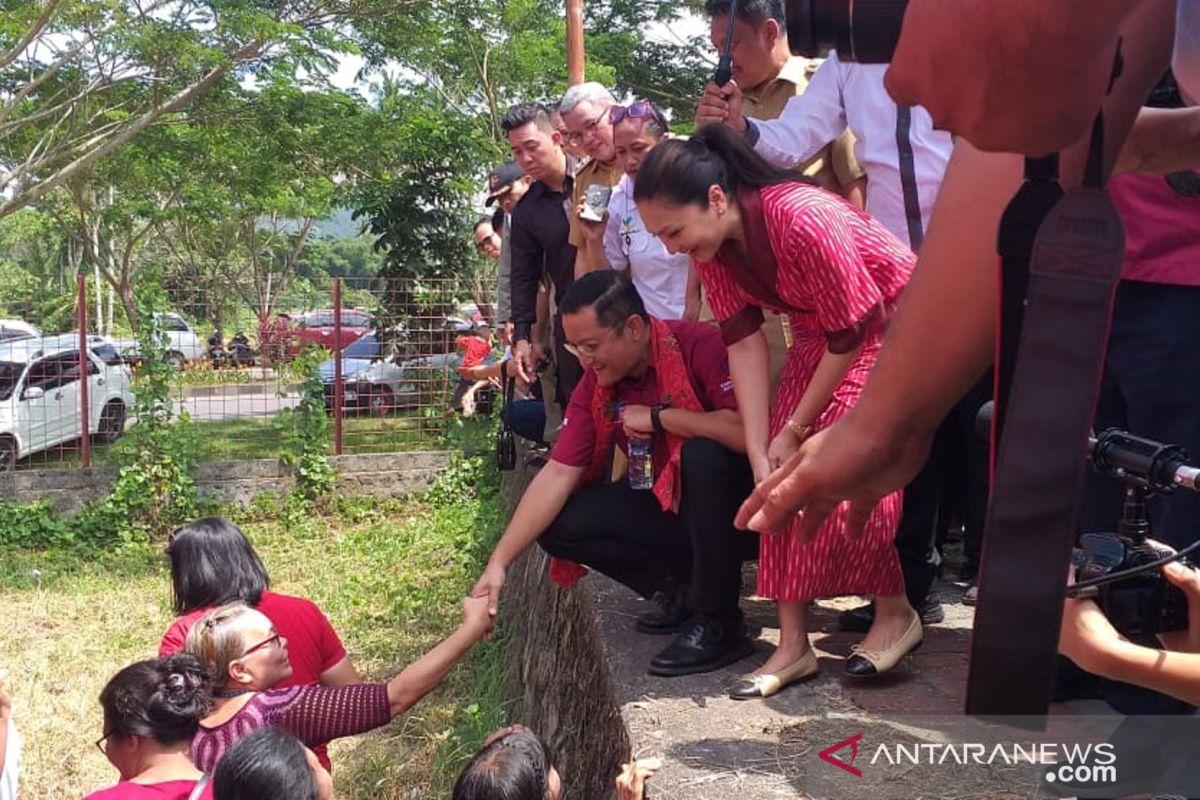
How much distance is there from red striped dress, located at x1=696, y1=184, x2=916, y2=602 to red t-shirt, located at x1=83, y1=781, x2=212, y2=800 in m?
1.43

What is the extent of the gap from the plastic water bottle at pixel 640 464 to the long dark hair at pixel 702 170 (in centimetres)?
86

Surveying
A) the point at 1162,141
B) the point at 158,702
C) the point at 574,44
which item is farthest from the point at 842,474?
the point at 574,44

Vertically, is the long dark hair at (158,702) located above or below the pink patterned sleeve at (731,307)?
below

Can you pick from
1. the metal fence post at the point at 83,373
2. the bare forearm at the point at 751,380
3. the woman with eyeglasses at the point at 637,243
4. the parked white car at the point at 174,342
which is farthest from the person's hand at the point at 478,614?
the metal fence post at the point at 83,373

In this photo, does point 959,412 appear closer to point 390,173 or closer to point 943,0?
point 943,0

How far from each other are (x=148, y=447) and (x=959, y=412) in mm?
7290

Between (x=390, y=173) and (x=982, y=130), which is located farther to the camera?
(x=390, y=173)

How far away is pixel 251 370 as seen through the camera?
391 inches

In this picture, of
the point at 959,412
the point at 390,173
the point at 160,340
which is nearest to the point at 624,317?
the point at 959,412

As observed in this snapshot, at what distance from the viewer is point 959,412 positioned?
3176mm

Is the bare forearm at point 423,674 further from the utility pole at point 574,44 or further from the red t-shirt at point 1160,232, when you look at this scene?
the utility pole at point 574,44

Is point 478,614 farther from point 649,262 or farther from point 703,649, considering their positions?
point 649,262

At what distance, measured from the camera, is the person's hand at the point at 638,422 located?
3.31m

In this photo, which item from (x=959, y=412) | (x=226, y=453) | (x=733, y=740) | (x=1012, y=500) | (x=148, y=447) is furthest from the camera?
(x=226, y=453)
